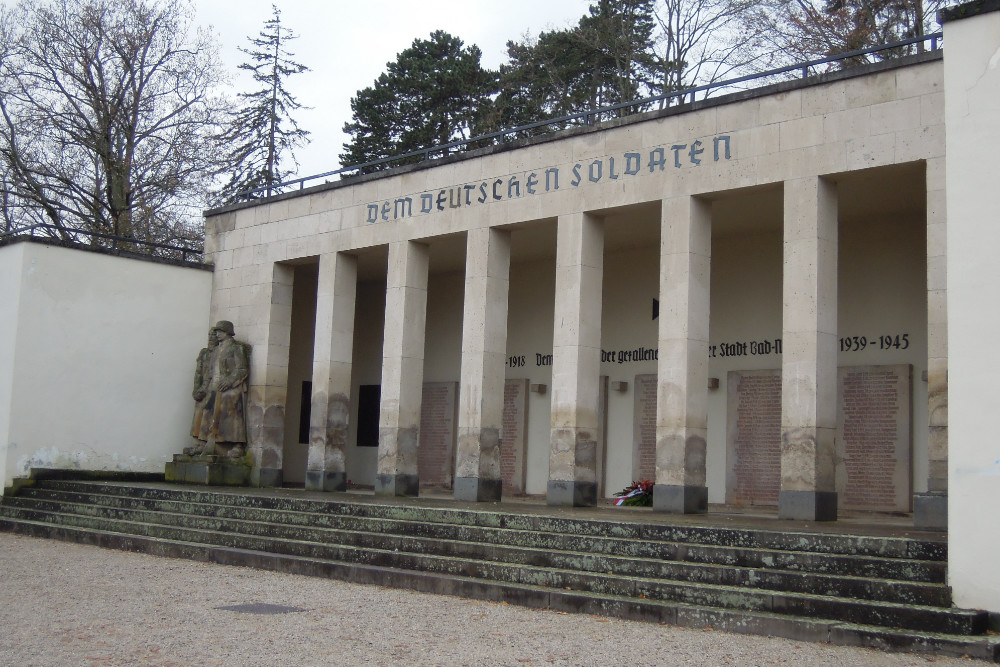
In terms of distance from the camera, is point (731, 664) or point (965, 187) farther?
point (965, 187)

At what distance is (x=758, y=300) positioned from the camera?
1573 cm

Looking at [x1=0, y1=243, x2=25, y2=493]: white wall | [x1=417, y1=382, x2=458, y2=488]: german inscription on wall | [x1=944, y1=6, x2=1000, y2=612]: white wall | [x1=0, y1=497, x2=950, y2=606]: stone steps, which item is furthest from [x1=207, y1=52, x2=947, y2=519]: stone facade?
[x1=0, y1=243, x2=25, y2=493]: white wall

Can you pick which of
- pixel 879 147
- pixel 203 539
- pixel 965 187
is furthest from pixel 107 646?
pixel 879 147

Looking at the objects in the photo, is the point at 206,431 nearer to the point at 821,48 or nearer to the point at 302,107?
the point at 821,48

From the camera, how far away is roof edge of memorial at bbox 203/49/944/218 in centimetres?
1120

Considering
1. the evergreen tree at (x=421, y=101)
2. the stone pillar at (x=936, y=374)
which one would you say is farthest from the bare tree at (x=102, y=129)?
Answer: the stone pillar at (x=936, y=374)

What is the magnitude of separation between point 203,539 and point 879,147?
356 inches

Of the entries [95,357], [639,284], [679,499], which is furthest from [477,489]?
[95,357]

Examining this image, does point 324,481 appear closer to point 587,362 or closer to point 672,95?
point 587,362

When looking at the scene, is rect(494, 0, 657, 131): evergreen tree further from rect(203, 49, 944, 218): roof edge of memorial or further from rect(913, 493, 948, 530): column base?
rect(913, 493, 948, 530): column base

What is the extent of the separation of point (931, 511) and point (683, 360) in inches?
136

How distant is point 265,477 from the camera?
58.2 feet

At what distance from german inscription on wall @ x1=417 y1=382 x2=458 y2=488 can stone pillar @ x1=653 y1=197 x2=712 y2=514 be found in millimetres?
7727

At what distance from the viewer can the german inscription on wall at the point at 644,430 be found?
54.3ft
